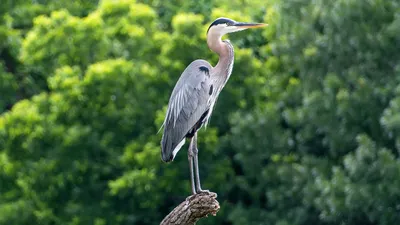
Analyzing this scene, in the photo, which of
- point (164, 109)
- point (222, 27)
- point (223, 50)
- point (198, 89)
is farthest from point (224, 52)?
point (164, 109)

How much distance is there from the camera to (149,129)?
2758 centimetres

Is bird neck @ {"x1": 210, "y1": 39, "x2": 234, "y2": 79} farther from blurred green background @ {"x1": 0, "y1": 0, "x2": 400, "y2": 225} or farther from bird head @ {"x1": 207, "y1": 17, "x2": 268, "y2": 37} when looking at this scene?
blurred green background @ {"x1": 0, "y1": 0, "x2": 400, "y2": 225}

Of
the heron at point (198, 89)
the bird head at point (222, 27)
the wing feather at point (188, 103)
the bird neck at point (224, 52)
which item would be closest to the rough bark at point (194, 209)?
the heron at point (198, 89)

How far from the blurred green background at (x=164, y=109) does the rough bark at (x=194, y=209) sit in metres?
11.9

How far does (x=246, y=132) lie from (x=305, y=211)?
222cm

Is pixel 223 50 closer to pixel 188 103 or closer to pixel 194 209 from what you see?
pixel 188 103

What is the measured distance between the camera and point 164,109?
86.0 feet

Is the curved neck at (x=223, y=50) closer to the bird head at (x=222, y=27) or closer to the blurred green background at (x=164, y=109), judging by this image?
the bird head at (x=222, y=27)

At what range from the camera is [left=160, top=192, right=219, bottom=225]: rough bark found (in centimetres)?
1206

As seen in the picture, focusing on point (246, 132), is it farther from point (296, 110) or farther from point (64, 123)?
point (64, 123)

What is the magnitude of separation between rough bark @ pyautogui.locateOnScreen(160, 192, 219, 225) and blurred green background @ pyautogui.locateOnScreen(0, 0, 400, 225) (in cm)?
1193

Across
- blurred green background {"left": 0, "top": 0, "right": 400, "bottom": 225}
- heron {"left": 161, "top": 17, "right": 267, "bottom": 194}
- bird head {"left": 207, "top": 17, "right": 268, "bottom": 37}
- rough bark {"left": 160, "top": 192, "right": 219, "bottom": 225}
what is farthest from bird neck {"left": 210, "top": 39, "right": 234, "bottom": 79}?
blurred green background {"left": 0, "top": 0, "right": 400, "bottom": 225}

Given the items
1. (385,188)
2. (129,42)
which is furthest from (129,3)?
(385,188)

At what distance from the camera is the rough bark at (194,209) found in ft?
39.6
